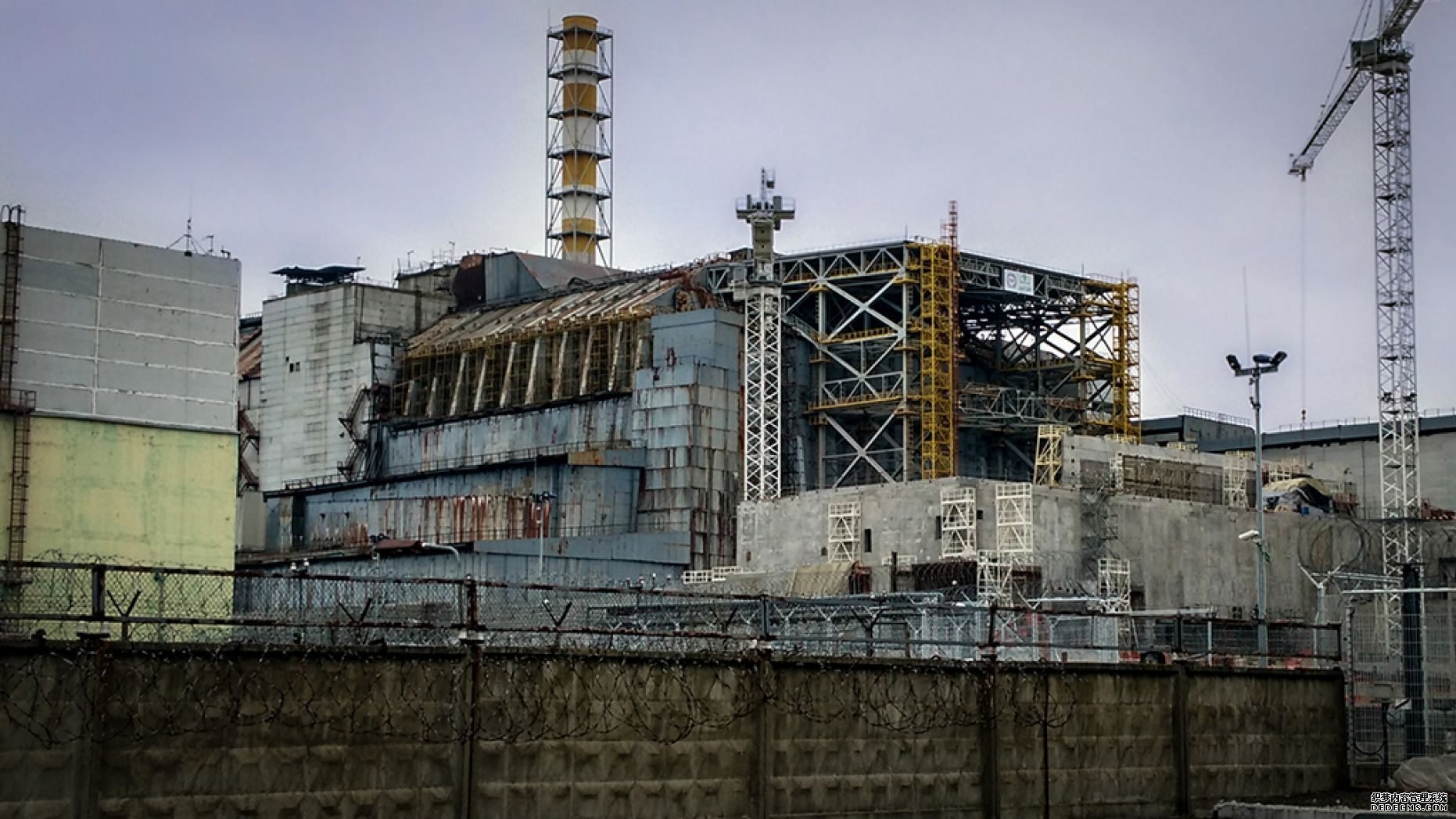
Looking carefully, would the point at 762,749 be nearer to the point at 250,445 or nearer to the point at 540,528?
the point at 540,528

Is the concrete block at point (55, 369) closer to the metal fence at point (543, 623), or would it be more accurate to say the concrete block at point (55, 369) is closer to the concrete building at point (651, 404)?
the metal fence at point (543, 623)

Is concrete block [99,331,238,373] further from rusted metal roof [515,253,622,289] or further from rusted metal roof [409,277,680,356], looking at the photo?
rusted metal roof [515,253,622,289]

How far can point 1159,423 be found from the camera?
417 feet

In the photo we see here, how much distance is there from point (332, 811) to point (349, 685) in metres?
1.71

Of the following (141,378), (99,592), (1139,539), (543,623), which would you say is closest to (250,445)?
(141,378)

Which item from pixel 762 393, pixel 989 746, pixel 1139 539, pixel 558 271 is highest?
pixel 558 271

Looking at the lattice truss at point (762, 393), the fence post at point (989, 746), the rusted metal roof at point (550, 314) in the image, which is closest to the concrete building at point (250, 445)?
the rusted metal roof at point (550, 314)

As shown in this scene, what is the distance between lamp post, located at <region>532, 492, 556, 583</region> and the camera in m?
94.4

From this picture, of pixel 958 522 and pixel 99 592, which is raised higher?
pixel 958 522

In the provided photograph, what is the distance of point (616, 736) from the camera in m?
30.1

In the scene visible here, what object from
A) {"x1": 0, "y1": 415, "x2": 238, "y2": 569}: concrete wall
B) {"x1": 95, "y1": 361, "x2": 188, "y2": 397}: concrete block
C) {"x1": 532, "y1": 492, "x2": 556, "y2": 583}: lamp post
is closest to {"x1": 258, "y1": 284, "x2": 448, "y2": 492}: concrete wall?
{"x1": 532, "y1": 492, "x2": 556, "y2": 583}: lamp post

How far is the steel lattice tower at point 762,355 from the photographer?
101438 millimetres

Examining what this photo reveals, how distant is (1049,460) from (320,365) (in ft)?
182

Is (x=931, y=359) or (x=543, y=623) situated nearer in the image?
(x=543, y=623)
